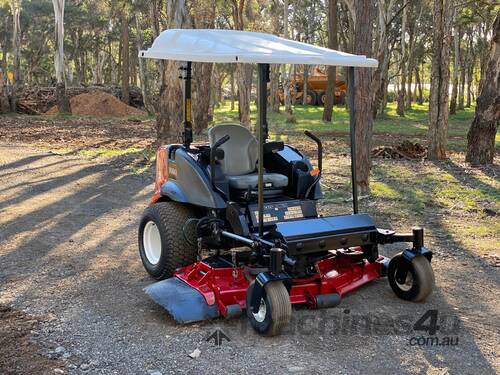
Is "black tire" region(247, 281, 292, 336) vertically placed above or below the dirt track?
above

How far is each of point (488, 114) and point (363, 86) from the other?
15.6ft

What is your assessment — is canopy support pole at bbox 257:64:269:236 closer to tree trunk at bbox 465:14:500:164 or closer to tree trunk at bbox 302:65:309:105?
tree trunk at bbox 465:14:500:164

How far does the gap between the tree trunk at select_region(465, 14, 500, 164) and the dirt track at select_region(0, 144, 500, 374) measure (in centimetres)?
695

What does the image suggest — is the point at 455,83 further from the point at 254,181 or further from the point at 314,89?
the point at 254,181

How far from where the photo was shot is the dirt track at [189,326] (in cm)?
428

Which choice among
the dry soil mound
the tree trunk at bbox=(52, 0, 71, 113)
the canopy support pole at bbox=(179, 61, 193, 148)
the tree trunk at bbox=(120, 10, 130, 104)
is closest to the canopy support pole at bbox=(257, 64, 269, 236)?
the canopy support pole at bbox=(179, 61, 193, 148)

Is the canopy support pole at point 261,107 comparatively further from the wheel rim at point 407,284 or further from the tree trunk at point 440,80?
the tree trunk at point 440,80

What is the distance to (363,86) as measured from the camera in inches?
391

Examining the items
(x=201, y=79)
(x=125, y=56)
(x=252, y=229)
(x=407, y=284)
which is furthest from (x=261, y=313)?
(x=125, y=56)

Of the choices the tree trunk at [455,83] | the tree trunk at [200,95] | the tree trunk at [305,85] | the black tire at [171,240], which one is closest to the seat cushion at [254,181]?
the black tire at [171,240]

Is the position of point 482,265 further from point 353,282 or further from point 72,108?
point 72,108

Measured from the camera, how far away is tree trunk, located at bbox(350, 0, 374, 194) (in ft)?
32.6

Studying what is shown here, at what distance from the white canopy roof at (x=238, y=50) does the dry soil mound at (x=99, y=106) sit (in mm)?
27337

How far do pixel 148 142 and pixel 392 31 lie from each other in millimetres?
28654
